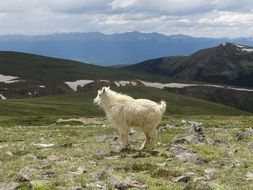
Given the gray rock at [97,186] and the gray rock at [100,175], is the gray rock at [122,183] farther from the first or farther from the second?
the gray rock at [100,175]

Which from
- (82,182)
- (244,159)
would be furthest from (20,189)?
(244,159)

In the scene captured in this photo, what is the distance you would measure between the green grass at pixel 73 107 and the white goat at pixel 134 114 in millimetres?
47141

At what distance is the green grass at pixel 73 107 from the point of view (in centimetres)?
8569

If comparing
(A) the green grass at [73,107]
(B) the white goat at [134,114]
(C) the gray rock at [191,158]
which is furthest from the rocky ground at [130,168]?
(A) the green grass at [73,107]

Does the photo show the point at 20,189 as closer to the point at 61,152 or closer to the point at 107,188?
the point at 107,188

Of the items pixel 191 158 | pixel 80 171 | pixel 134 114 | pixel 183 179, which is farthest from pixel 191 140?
pixel 183 179

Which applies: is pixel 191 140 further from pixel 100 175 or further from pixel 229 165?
pixel 100 175

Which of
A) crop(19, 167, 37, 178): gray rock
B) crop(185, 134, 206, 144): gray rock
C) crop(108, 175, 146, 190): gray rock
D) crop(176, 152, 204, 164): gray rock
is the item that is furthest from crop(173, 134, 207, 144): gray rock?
crop(108, 175, 146, 190): gray rock

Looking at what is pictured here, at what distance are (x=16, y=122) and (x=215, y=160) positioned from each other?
54114mm

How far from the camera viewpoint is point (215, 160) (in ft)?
65.8

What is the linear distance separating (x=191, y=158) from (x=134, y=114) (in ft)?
15.6

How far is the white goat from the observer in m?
23.7

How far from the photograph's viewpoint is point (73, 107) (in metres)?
121

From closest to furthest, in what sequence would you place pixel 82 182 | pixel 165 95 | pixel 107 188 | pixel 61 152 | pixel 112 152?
1. pixel 107 188
2. pixel 82 182
3. pixel 112 152
4. pixel 61 152
5. pixel 165 95
